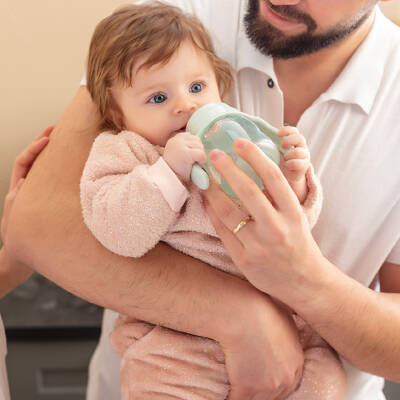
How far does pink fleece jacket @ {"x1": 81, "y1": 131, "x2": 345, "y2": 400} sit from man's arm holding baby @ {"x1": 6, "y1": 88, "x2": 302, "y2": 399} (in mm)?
36

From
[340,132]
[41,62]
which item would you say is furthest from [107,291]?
[41,62]

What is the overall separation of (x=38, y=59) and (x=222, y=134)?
4.07ft

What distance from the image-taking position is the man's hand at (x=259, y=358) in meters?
0.98

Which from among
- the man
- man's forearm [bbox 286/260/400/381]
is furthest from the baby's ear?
man's forearm [bbox 286/260/400/381]

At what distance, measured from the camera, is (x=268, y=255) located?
2.84ft

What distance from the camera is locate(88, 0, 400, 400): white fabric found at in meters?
1.18

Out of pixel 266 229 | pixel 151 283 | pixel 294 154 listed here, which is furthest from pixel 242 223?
pixel 151 283

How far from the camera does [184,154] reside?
91cm

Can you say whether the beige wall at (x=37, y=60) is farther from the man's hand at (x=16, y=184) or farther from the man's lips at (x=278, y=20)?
the man's lips at (x=278, y=20)

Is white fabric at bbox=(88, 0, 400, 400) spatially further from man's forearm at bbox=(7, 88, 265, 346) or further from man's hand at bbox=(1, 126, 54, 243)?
man's hand at bbox=(1, 126, 54, 243)

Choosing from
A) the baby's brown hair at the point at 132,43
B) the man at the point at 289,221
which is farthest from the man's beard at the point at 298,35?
the baby's brown hair at the point at 132,43

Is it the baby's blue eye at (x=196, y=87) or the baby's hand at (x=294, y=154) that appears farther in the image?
the baby's blue eye at (x=196, y=87)

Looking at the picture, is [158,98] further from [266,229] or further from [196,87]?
[266,229]

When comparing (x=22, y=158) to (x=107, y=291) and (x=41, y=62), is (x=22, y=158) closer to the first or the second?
(x=107, y=291)
